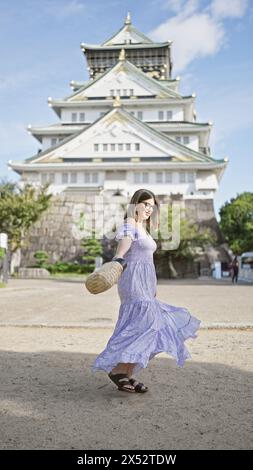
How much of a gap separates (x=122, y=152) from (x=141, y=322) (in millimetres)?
35154

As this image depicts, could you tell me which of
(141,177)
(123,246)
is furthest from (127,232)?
(141,177)

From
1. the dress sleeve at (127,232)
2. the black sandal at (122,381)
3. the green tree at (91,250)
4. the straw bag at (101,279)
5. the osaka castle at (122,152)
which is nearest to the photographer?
the straw bag at (101,279)

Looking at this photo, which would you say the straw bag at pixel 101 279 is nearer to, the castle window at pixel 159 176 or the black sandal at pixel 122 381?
the black sandal at pixel 122 381

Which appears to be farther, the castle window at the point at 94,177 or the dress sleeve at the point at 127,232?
the castle window at the point at 94,177

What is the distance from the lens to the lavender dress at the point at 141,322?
3.84 metres

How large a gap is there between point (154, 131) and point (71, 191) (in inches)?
294

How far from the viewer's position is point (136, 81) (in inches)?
1687

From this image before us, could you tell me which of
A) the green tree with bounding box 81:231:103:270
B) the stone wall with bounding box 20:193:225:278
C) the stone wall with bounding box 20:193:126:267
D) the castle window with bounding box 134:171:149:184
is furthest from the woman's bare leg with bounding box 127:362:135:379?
the castle window with bounding box 134:171:149:184

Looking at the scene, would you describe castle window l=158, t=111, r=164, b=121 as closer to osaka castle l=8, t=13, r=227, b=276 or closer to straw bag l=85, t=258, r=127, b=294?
osaka castle l=8, t=13, r=227, b=276

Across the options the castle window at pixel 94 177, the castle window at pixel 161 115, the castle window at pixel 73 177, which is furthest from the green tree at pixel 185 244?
the castle window at pixel 161 115

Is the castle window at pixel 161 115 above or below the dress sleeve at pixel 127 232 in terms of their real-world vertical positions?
above

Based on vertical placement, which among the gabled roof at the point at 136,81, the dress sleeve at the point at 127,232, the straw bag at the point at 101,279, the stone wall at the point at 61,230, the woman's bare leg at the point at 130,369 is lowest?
the woman's bare leg at the point at 130,369

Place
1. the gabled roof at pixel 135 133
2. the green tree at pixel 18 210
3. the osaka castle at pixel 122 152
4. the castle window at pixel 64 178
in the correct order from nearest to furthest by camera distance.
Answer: the green tree at pixel 18 210 → the osaka castle at pixel 122 152 → the gabled roof at pixel 135 133 → the castle window at pixel 64 178

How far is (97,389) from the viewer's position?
13.6ft
